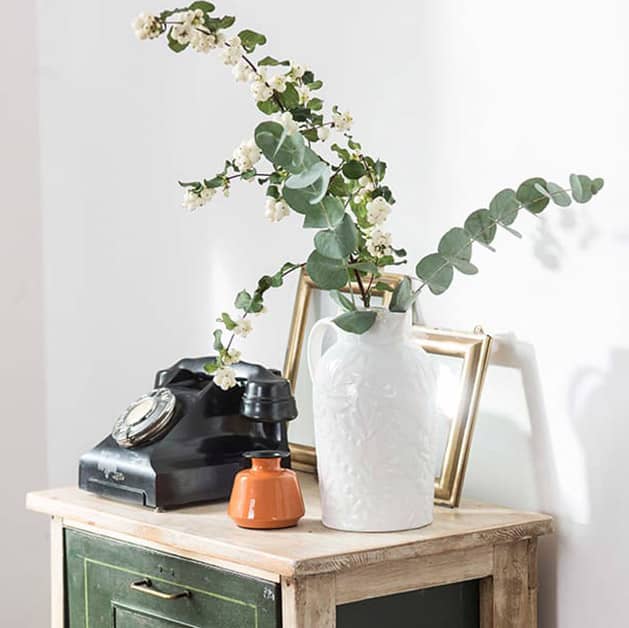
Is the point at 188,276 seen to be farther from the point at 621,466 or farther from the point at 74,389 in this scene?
the point at 621,466

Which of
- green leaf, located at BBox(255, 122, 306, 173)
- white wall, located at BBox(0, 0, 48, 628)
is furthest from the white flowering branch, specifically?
white wall, located at BBox(0, 0, 48, 628)

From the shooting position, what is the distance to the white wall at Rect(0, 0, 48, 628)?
10.2 feet

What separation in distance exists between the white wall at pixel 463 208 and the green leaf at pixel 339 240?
1.16 ft

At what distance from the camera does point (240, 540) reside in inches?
66.4

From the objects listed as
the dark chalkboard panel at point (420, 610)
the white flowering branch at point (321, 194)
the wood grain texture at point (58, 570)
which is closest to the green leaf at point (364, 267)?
the white flowering branch at point (321, 194)

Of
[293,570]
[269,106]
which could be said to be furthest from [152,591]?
[269,106]

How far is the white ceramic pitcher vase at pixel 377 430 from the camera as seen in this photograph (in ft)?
5.66

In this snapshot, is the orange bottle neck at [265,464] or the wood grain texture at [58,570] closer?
the orange bottle neck at [265,464]

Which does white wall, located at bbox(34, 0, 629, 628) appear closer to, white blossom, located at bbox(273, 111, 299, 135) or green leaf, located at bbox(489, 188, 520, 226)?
green leaf, located at bbox(489, 188, 520, 226)

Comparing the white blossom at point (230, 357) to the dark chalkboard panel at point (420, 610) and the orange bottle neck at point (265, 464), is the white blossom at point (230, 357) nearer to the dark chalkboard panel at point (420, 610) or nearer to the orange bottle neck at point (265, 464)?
the orange bottle neck at point (265, 464)

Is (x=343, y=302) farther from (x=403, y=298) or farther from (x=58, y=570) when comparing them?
(x=58, y=570)

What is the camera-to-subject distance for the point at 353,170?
176cm

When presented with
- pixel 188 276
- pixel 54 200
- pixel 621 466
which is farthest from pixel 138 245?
pixel 621 466

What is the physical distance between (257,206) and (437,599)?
35.9 inches
